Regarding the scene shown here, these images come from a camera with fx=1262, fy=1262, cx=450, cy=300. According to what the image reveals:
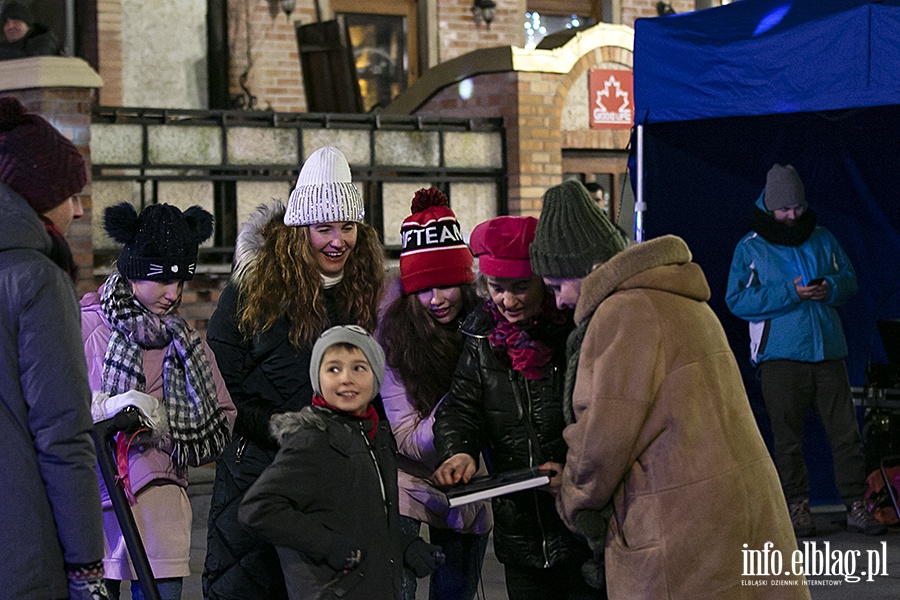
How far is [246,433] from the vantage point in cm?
423

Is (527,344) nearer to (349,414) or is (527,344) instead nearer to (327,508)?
(349,414)

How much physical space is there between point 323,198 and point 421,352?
0.64 metres

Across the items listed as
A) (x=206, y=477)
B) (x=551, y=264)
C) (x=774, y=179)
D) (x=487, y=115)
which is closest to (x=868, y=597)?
(x=774, y=179)

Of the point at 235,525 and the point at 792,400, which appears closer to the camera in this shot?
the point at 235,525

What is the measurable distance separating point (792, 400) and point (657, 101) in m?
1.88

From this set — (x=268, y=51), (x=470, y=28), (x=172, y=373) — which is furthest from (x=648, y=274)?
(x=470, y=28)

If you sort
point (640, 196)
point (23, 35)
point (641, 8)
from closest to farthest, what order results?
point (640, 196) → point (23, 35) → point (641, 8)

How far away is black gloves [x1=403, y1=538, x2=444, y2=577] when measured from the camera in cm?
367

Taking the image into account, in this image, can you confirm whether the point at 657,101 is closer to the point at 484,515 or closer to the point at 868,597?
the point at 868,597

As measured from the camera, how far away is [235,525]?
418cm

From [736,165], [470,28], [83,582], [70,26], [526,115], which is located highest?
[470,28]

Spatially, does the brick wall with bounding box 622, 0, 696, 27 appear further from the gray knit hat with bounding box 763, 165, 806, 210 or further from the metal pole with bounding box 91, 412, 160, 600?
the metal pole with bounding box 91, 412, 160, 600

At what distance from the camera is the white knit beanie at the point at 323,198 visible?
4.39 meters

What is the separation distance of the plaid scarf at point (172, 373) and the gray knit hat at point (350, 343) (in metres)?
0.69
